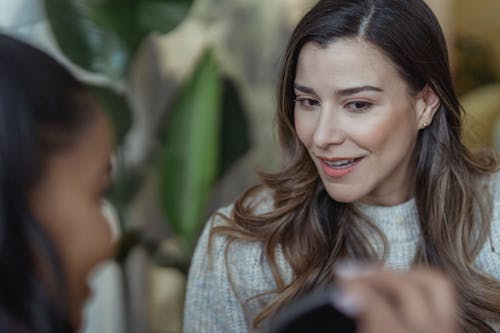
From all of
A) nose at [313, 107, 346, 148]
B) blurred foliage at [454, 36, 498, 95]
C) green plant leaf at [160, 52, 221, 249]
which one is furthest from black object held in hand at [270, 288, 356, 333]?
blurred foliage at [454, 36, 498, 95]

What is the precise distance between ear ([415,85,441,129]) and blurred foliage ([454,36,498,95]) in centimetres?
330

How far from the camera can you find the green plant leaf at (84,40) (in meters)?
2.17

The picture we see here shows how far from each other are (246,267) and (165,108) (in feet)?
4.18

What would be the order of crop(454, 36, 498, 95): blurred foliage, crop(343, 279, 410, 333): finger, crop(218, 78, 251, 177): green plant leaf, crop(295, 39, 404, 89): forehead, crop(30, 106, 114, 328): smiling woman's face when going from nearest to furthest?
crop(343, 279, 410, 333): finger, crop(30, 106, 114, 328): smiling woman's face, crop(295, 39, 404, 89): forehead, crop(218, 78, 251, 177): green plant leaf, crop(454, 36, 498, 95): blurred foliage

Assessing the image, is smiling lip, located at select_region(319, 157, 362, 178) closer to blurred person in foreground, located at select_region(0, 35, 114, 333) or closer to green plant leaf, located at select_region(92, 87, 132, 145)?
blurred person in foreground, located at select_region(0, 35, 114, 333)

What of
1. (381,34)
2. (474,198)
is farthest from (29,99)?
(474,198)

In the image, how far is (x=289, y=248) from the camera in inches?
67.3

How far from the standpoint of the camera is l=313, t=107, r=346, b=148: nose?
1.55m

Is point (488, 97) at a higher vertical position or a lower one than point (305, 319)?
lower

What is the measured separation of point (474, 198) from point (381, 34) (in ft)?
1.35

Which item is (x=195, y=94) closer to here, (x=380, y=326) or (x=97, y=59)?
(x=97, y=59)

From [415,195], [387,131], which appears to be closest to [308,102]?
[387,131]

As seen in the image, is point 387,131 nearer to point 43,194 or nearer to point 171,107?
point 43,194

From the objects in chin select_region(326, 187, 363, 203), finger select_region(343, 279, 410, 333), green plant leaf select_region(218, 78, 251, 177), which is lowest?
green plant leaf select_region(218, 78, 251, 177)
